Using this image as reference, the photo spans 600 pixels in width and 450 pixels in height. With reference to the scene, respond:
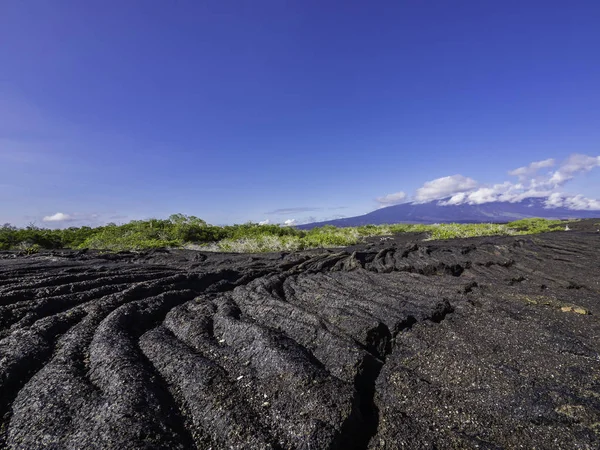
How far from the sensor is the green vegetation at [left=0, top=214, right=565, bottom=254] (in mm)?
26156

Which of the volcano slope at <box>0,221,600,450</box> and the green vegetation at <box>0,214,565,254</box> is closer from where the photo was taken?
the volcano slope at <box>0,221,600,450</box>

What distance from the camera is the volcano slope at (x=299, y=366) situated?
3.91 m

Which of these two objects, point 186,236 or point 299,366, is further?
point 186,236

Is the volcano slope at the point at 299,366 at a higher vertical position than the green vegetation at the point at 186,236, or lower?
lower

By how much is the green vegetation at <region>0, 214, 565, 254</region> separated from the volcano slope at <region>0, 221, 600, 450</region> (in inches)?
633

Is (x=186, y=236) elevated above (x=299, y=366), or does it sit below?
above

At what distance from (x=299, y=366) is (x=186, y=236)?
96.0 ft

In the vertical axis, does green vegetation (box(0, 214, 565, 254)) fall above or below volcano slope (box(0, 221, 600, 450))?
above

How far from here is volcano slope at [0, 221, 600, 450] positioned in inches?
154

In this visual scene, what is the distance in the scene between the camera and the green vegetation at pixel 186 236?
26.2m

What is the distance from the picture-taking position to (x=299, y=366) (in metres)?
5.18

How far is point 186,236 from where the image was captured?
105 feet

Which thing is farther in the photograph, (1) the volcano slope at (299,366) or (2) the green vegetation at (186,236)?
(2) the green vegetation at (186,236)

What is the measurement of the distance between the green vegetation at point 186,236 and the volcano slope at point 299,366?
16.1 metres
